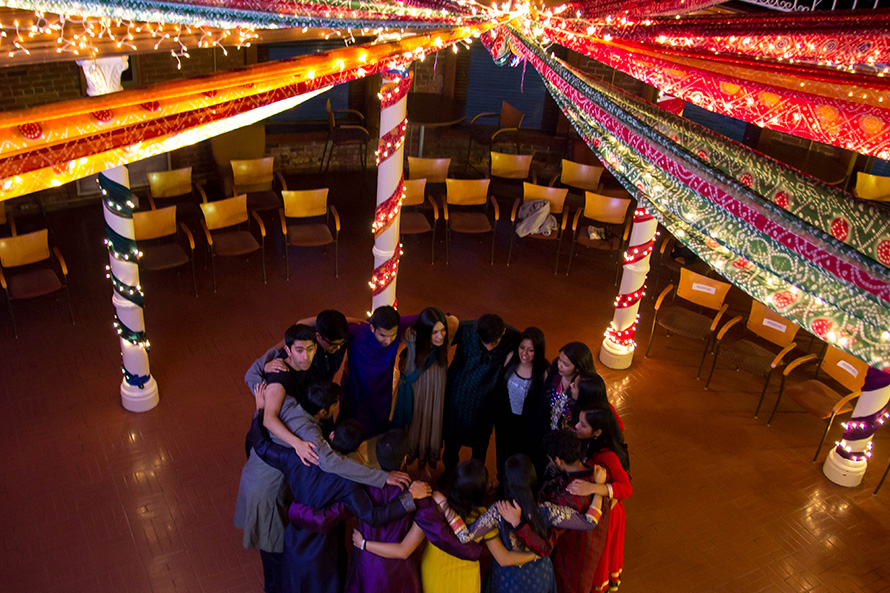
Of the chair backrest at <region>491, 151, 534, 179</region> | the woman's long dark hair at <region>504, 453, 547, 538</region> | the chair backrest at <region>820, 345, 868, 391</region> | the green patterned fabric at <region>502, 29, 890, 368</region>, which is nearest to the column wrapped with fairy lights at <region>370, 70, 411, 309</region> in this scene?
the green patterned fabric at <region>502, 29, 890, 368</region>

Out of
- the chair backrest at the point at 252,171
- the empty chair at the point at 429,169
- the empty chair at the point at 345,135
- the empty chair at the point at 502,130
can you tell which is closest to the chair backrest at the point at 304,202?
the chair backrest at the point at 252,171

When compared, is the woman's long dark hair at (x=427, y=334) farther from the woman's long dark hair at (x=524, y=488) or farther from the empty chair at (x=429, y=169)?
the empty chair at (x=429, y=169)

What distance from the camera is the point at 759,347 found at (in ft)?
21.2

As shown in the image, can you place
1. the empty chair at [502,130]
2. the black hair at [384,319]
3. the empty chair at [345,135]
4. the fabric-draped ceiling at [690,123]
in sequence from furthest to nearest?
the empty chair at [502,130], the empty chair at [345,135], the black hair at [384,319], the fabric-draped ceiling at [690,123]

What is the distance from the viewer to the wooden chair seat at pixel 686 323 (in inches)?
257

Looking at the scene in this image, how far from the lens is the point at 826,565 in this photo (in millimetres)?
4895

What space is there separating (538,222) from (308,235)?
2.47m

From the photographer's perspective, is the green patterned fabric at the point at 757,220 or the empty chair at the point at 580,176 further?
the empty chair at the point at 580,176

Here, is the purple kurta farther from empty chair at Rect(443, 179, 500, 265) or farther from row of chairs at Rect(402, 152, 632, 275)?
empty chair at Rect(443, 179, 500, 265)

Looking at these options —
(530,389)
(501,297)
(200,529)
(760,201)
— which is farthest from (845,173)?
(200,529)

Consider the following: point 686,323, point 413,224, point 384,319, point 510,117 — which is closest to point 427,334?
point 384,319

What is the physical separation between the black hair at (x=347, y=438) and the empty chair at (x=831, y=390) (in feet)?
12.3

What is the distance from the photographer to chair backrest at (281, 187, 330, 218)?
7.50m

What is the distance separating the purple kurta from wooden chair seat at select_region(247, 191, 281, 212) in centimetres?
353
